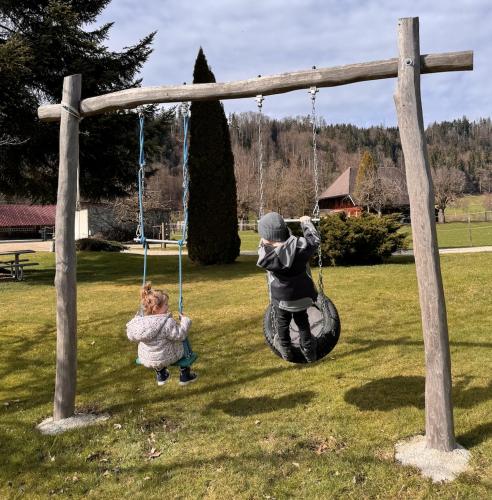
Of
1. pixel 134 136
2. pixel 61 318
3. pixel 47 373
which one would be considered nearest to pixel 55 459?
pixel 61 318

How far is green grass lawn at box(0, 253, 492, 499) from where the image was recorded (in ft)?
13.5

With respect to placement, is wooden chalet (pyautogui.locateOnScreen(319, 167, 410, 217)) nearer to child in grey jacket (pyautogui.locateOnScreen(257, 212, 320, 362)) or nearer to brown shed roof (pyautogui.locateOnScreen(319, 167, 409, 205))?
brown shed roof (pyautogui.locateOnScreen(319, 167, 409, 205))

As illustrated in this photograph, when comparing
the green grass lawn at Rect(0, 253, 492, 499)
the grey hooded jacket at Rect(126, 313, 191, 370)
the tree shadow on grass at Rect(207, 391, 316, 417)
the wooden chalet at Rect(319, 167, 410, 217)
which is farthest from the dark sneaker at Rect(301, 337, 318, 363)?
the wooden chalet at Rect(319, 167, 410, 217)

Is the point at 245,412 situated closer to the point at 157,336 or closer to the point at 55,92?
the point at 157,336

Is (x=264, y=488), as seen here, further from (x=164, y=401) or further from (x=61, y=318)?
(x=61, y=318)

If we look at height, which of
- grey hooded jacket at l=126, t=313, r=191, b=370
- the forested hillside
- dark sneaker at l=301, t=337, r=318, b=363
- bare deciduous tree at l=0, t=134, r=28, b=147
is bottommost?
dark sneaker at l=301, t=337, r=318, b=363

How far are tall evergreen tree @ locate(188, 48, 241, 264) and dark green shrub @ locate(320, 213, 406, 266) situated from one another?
168 inches

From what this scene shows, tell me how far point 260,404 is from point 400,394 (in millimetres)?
1658

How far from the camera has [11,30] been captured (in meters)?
16.5

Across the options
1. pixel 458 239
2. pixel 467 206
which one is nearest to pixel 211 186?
pixel 458 239

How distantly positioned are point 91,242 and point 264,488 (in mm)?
24336

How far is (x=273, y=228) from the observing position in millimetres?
4715

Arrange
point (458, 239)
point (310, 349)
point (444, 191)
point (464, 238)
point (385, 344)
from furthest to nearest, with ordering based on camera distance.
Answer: point (444, 191), point (464, 238), point (458, 239), point (385, 344), point (310, 349)

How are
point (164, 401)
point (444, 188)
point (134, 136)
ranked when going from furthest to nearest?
point (444, 188) < point (134, 136) < point (164, 401)
